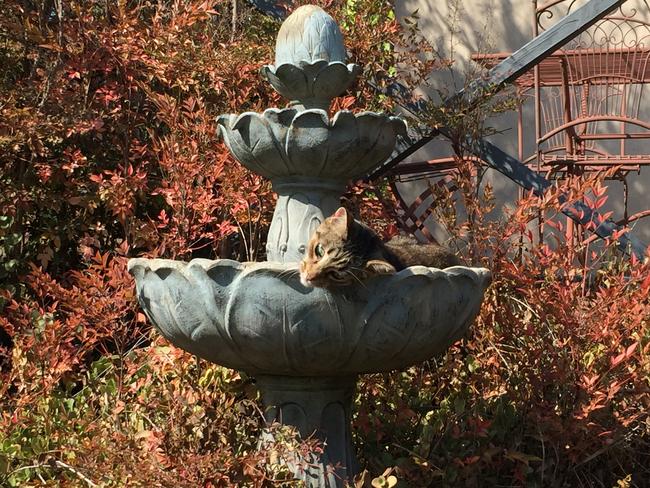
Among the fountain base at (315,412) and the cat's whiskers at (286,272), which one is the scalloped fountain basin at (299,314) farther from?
the fountain base at (315,412)

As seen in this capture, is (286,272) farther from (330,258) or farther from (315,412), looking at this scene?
(315,412)

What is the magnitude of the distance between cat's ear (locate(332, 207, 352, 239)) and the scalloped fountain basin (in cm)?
18

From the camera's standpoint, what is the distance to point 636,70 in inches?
229

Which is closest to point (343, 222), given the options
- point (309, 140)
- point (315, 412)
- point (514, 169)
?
point (309, 140)

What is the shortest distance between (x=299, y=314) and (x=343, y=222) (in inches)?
12.4

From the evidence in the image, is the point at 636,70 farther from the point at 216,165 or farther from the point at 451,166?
the point at 216,165

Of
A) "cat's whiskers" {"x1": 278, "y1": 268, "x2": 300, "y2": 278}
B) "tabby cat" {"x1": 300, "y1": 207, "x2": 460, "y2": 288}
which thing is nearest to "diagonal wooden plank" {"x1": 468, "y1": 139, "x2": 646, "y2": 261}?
"tabby cat" {"x1": 300, "y1": 207, "x2": 460, "y2": 288}

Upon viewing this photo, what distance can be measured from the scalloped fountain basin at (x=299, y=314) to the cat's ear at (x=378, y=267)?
0.05 meters

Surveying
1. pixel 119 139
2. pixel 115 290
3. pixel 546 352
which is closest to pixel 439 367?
pixel 546 352

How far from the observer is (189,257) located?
4906 mm

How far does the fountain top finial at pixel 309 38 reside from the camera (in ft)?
11.7

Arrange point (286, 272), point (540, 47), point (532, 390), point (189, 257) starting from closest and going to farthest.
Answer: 1. point (286, 272)
2. point (532, 390)
3. point (189, 257)
4. point (540, 47)

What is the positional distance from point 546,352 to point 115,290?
1.92m

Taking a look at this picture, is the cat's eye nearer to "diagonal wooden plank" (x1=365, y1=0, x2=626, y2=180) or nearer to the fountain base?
the fountain base
